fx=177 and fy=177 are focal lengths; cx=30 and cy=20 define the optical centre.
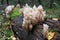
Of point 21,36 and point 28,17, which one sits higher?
point 28,17

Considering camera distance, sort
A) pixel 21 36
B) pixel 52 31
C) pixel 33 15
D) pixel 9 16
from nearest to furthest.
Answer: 1. pixel 33 15
2. pixel 21 36
3. pixel 52 31
4. pixel 9 16

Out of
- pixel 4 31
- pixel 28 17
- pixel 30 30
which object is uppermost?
pixel 28 17

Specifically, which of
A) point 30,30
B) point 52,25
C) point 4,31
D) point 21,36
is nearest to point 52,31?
point 52,25

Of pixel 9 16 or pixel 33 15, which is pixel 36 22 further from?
pixel 9 16

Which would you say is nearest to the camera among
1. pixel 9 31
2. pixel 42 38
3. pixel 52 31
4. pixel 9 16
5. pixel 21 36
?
pixel 42 38

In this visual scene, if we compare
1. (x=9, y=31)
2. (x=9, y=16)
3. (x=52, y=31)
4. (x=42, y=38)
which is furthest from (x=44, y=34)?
(x=9, y=16)

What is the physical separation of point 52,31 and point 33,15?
1.68 metres

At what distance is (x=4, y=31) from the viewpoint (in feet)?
20.4

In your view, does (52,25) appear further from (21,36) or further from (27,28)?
(27,28)

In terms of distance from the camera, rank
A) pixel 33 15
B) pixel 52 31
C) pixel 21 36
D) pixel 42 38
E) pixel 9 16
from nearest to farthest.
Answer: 1. pixel 33 15
2. pixel 42 38
3. pixel 21 36
4. pixel 52 31
5. pixel 9 16

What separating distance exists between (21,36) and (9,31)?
5.81 ft

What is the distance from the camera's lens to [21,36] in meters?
4.46

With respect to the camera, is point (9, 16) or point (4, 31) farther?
point (9, 16)

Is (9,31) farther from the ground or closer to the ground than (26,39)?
closer to the ground
